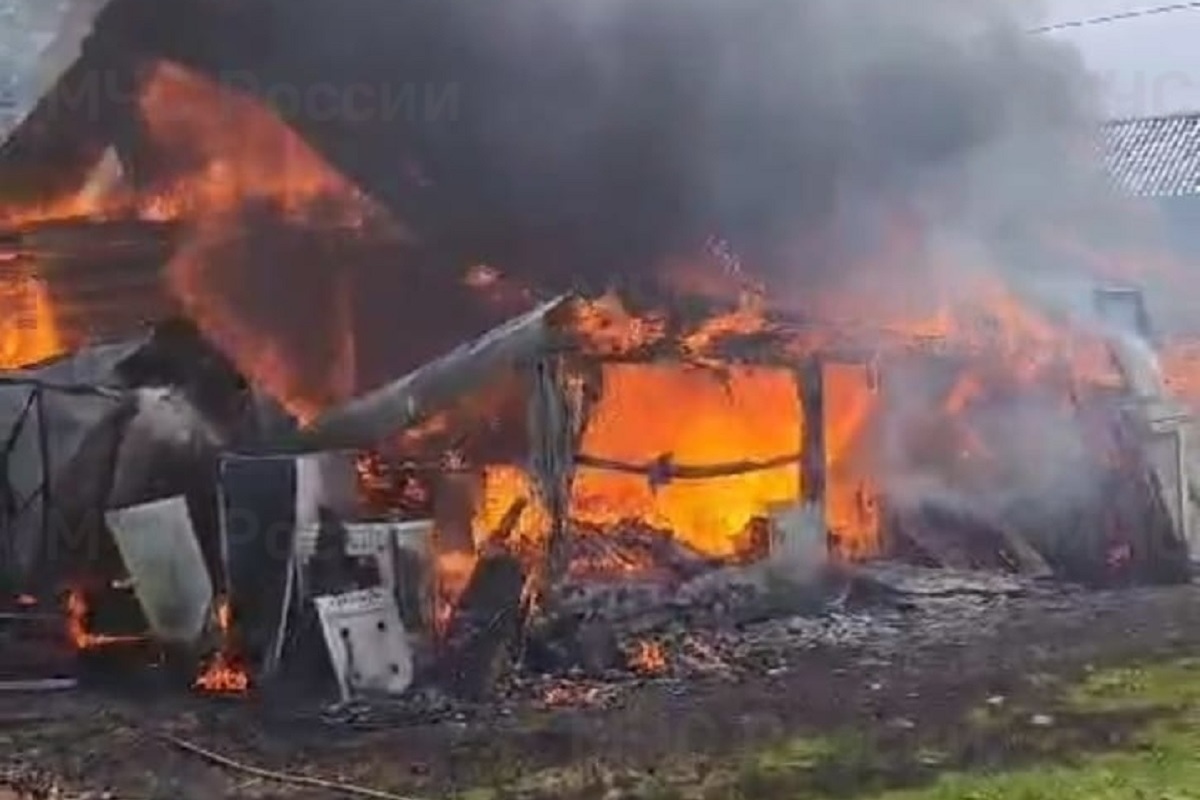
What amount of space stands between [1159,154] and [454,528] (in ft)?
84.7

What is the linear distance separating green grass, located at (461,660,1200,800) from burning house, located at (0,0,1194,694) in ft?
8.04

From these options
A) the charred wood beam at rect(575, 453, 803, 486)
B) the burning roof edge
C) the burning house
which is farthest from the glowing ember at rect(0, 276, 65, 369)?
the charred wood beam at rect(575, 453, 803, 486)

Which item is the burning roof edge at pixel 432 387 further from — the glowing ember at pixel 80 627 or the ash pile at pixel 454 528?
the glowing ember at pixel 80 627

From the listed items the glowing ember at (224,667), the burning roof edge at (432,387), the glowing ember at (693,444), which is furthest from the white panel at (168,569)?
the glowing ember at (693,444)

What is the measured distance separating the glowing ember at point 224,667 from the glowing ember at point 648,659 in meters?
2.23

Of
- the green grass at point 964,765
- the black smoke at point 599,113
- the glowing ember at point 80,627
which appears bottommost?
the green grass at point 964,765

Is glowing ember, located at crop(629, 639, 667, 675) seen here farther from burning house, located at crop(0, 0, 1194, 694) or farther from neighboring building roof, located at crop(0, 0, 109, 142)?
neighboring building roof, located at crop(0, 0, 109, 142)

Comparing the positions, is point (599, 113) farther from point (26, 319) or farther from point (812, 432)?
point (26, 319)

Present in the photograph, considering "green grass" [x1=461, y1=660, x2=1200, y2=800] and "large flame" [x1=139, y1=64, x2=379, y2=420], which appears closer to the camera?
"green grass" [x1=461, y1=660, x2=1200, y2=800]

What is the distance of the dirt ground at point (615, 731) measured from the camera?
795 centimetres

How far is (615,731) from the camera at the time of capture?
8797 mm

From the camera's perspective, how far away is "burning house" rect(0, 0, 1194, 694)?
10.9m

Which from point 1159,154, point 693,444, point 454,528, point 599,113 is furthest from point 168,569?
point 1159,154

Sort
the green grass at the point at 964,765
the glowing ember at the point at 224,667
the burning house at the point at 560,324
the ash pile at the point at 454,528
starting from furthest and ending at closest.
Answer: the burning house at the point at 560,324, the glowing ember at the point at 224,667, the ash pile at the point at 454,528, the green grass at the point at 964,765
